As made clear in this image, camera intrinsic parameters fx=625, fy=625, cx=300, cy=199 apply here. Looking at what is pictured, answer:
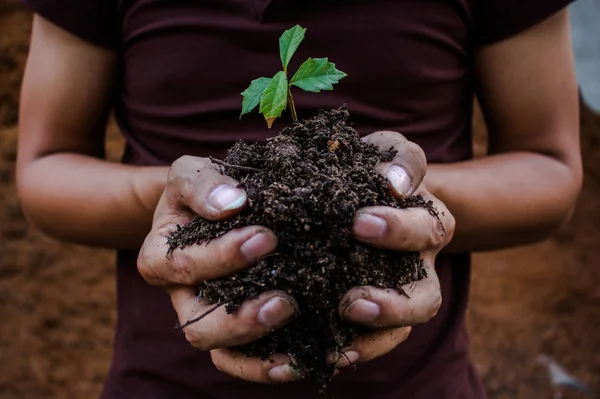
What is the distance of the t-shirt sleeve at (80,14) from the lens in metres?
1.15

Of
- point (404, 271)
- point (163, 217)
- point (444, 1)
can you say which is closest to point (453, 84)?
point (444, 1)

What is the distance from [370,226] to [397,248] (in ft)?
0.19

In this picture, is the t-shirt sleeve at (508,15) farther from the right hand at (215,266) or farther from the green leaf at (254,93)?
the right hand at (215,266)

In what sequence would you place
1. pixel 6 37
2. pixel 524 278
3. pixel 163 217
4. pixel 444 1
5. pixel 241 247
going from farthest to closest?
1. pixel 524 278
2. pixel 6 37
3. pixel 444 1
4. pixel 163 217
5. pixel 241 247

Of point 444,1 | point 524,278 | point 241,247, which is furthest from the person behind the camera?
point 524,278

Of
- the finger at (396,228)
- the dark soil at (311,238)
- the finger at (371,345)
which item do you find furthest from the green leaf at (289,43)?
the finger at (371,345)

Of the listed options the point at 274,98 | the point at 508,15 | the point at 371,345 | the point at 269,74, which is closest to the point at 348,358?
the point at 371,345

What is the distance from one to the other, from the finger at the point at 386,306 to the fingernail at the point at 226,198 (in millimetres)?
180

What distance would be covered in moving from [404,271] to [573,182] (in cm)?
54

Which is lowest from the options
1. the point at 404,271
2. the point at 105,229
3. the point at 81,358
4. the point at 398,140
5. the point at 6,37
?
the point at 81,358

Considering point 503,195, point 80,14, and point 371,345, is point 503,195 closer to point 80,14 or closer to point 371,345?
point 371,345

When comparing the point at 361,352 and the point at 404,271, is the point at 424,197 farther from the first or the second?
the point at 361,352

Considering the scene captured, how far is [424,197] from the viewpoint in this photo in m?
0.91

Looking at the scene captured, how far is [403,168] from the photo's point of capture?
2.73 ft
